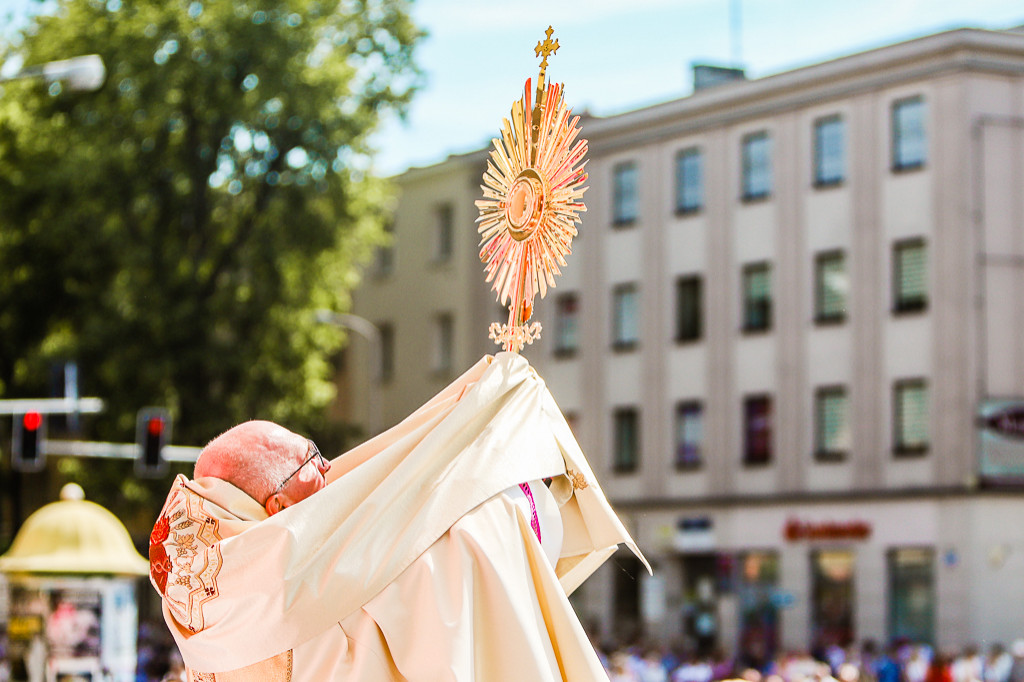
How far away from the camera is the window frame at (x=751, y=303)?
4219 centimetres

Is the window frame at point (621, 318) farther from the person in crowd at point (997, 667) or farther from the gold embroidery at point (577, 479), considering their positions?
the gold embroidery at point (577, 479)

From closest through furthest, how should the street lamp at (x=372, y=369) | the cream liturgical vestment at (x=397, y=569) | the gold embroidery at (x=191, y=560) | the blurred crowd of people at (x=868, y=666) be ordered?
the cream liturgical vestment at (x=397, y=569) < the gold embroidery at (x=191, y=560) < the blurred crowd of people at (x=868, y=666) < the street lamp at (x=372, y=369)

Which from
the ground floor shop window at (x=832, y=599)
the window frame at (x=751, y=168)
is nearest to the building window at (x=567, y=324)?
the window frame at (x=751, y=168)

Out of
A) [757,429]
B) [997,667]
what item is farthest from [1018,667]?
[757,429]

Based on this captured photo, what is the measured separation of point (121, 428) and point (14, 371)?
7288mm

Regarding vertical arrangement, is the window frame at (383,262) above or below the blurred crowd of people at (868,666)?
above

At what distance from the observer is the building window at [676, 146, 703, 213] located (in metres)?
44.2

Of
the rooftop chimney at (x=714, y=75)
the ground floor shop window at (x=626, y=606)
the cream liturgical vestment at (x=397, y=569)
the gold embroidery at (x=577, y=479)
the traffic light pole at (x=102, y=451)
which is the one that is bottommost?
the ground floor shop window at (x=626, y=606)

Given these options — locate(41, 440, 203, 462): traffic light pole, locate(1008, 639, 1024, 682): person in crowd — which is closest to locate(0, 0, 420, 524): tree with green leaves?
locate(41, 440, 203, 462): traffic light pole

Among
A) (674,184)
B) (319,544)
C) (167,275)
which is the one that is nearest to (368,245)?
(167,275)

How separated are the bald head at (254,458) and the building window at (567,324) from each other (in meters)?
44.0

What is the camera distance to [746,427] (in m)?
43.0

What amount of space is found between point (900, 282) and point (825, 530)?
5748 mm

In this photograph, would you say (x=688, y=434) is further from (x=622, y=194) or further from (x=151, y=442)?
(x=151, y=442)
